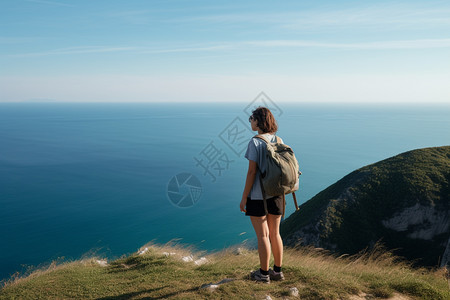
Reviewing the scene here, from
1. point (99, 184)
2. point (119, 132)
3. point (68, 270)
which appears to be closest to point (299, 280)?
point (68, 270)

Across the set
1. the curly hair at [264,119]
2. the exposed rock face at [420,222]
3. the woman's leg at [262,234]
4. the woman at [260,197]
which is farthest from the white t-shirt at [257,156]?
the exposed rock face at [420,222]

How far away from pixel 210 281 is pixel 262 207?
1.89 metres

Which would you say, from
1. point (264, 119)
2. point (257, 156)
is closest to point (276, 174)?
point (257, 156)

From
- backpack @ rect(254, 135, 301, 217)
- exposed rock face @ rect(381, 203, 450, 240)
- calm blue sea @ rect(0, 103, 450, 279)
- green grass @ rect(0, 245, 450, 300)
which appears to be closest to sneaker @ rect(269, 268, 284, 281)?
green grass @ rect(0, 245, 450, 300)

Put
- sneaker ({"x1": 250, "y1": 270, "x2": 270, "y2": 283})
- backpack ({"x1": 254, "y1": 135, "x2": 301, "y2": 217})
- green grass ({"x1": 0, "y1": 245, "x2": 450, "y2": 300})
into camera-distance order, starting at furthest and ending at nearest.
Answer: sneaker ({"x1": 250, "y1": 270, "x2": 270, "y2": 283}) → green grass ({"x1": 0, "y1": 245, "x2": 450, "y2": 300}) → backpack ({"x1": 254, "y1": 135, "x2": 301, "y2": 217})

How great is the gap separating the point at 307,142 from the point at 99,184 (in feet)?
294

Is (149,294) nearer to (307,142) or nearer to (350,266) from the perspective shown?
(350,266)

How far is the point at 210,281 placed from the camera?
5.21 metres

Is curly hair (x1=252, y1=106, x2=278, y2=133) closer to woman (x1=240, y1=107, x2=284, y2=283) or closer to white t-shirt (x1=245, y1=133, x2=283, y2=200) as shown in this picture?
woman (x1=240, y1=107, x2=284, y2=283)

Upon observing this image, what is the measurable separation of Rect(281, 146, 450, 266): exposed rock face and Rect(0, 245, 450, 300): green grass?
15.3 metres

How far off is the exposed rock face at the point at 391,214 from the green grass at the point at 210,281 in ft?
50.3

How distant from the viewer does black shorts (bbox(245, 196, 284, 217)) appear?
4355mm

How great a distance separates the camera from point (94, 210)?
2096 inches

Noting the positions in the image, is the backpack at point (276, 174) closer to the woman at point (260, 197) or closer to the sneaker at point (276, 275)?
the woman at point (260, 197)
